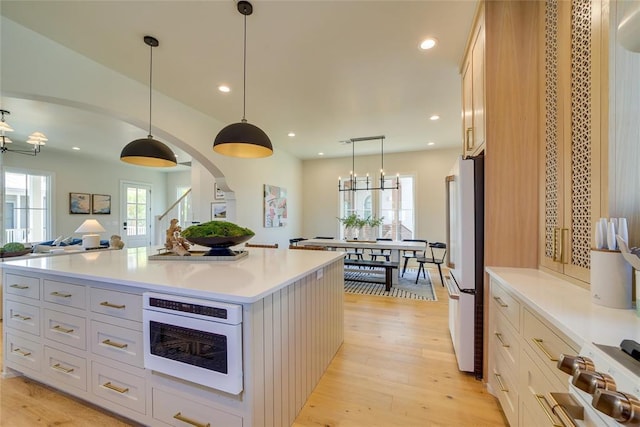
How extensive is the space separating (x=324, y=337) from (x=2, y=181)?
7.48 meters

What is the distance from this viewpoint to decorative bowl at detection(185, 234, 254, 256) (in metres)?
2.04

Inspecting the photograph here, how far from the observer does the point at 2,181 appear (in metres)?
5.34

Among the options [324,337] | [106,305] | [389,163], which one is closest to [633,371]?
[324,337]

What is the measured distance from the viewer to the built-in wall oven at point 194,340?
1.19m

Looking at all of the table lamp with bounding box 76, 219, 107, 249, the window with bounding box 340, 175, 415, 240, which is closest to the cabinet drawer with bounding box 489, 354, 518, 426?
the window with bounding box 340, 175, 415, 240

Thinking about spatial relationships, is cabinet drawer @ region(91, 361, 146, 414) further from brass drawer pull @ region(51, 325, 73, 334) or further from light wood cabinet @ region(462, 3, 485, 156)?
light wood cabinet @ region(462, 3, 485, 156)

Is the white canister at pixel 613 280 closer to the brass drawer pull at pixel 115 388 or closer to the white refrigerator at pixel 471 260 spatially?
Result: the white refrigerator at pixel 471 260

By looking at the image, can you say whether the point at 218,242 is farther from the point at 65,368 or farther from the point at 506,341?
the point at 506,341

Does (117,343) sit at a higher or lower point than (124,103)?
lower

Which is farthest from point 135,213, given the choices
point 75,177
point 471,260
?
point 471,260

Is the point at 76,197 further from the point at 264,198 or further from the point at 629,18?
the point at 629,18

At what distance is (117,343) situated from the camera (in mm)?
1532

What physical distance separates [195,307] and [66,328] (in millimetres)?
1195

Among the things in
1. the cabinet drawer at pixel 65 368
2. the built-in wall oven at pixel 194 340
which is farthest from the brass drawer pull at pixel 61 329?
the built-in wall oven at pixel 194 340
